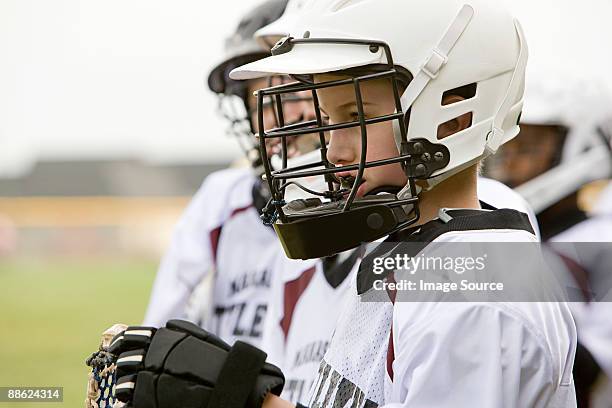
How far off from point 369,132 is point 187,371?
1.33ft

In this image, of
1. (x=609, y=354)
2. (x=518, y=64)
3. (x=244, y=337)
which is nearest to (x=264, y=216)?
(x=518, y=64)

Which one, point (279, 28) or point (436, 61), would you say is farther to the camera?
point (279, 28)

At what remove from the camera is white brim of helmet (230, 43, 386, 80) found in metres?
1.31

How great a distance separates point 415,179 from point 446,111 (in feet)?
0.36

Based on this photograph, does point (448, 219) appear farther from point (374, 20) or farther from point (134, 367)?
point (134, 367)

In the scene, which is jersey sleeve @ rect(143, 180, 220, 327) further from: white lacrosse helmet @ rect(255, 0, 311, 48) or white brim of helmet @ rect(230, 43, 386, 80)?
white brim of helmet @ rect(230, 43, 386, 80)

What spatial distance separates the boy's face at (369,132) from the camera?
4.37ft

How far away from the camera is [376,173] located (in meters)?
1.36

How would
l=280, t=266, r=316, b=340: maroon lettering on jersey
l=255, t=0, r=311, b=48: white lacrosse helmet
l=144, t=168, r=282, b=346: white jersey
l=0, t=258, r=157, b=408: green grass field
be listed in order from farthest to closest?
l=0, t=258, r=157, b=408: green grass field, l=144, t=168, r=282, b=346: white jersey, l=255, t=0, r=311, b=48: white lacrosse helmet, l=280, t=266, r=316, b=340: maroon lettering on jersey

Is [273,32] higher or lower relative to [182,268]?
higher

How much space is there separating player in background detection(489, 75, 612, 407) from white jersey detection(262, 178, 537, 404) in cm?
47

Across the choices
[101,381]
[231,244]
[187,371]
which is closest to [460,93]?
[187,371]

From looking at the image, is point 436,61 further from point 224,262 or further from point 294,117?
point 224,262

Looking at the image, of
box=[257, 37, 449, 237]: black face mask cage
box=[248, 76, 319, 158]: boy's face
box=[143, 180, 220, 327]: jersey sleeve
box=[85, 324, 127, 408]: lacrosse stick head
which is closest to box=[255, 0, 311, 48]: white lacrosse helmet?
box=[248, 76, 319, 158]: boy's face
